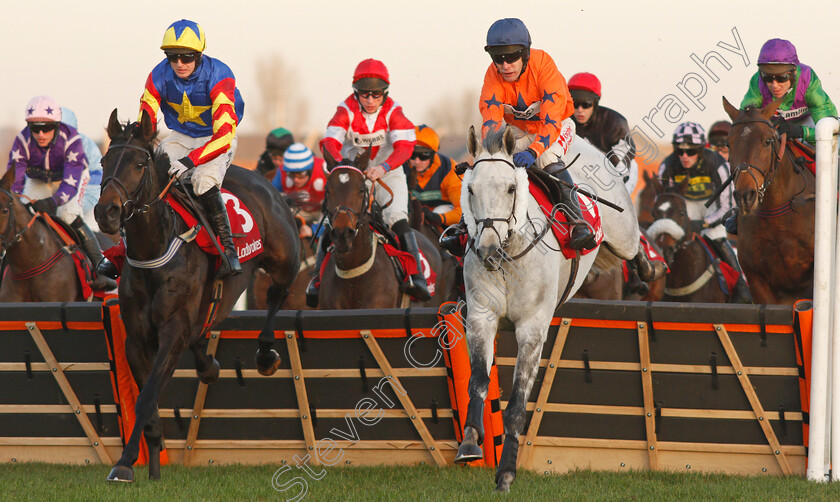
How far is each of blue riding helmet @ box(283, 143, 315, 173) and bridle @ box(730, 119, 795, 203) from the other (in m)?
6.05

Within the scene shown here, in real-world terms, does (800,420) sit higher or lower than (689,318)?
lower

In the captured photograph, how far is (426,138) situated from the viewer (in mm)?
11023

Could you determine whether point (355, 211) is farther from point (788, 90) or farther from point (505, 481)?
point (788, 90)

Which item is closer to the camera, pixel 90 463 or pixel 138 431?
pixel 138 431

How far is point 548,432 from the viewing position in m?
6.52

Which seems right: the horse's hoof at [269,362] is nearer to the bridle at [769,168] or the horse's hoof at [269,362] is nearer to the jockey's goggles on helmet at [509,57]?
the jockey's goggles on helmet at [509,57]

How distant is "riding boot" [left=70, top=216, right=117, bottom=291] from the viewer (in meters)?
9.80

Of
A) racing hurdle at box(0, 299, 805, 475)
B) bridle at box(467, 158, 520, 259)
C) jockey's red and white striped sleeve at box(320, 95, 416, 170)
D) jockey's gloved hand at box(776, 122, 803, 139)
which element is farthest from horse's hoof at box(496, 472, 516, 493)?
jockey's red and white striped sleeve at box(320, 95, 416, 170)

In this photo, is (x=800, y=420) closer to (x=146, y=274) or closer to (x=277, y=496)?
(x=277, y=496)

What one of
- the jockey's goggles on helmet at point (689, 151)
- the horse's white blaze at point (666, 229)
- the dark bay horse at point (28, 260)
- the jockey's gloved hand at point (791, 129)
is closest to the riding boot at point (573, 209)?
the jockey's gloved hand at point (791, 129)

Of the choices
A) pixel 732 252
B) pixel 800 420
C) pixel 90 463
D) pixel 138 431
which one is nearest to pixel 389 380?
pixel 138 431

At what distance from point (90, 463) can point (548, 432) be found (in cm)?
309

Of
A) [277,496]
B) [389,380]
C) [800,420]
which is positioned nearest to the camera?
[277,496]

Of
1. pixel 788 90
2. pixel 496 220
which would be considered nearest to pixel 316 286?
pixel 496 220
